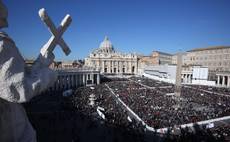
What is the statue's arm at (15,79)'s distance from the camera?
228 centimetres

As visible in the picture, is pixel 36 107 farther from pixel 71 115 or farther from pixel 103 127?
pixel 103 127

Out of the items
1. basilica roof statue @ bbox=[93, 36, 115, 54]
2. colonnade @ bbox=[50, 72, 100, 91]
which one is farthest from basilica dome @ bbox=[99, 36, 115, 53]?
colonnade @ bbox=[50, 72, 100, 91]

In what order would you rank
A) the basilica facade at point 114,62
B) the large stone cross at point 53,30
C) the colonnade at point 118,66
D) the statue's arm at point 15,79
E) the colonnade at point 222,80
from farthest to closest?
the colonnade at point 118,66 < the basilica facade at point 114,62 < the colonnade at point 222,80 < the large stone cross at point 53,30 < the statue's arm at point 15,79

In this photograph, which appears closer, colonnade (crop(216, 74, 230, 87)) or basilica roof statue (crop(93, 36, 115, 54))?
colonnade (crop(216, 74, 230, 87))

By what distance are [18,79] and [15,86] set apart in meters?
0.09

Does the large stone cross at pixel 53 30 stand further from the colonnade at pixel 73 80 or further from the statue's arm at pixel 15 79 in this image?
the colonnade at pixel 73 80

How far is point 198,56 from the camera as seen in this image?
285 feet

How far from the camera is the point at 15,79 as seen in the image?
2299mm

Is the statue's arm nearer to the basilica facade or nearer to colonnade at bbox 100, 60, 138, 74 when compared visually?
the basilica facade

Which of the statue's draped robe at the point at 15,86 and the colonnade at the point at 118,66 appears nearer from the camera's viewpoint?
the statue's draped robe at the point at 15,86

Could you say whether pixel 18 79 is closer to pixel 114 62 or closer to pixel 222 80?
pixel 222 80

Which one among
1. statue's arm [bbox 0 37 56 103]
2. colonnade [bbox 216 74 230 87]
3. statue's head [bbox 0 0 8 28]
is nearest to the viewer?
statue's arm [bbox 0 37 56 103]

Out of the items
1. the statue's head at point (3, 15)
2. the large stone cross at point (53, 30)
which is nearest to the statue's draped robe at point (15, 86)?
the statue's head at point (3, 15)

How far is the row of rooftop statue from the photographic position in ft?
7.52
